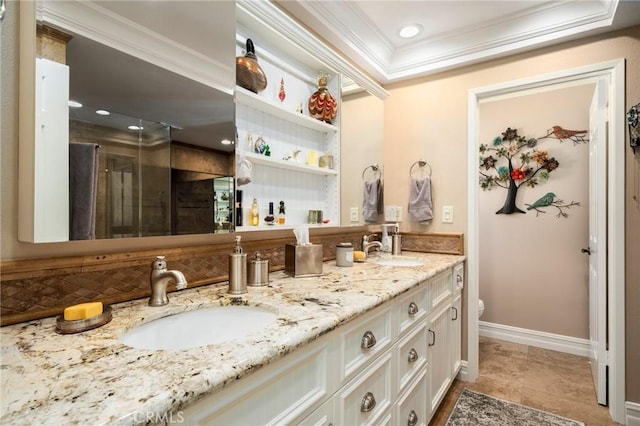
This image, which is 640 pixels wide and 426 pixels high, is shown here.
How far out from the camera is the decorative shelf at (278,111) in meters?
1.45

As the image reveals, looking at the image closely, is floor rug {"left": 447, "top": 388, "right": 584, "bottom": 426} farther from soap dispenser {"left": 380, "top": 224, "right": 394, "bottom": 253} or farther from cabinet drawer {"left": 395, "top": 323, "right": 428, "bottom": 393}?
soap dispenser {"left": 380, "top": 224, "right": 394, "bottom": 253}

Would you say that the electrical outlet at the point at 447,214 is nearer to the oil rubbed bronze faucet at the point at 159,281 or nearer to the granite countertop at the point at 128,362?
the granite countertop at the point at 128,362

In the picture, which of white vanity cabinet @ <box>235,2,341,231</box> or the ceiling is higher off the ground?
the ceiling

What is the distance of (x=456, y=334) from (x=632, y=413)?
3.18ft

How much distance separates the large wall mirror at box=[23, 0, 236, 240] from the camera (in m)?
0.88

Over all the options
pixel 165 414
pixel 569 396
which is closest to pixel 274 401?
pixel 165 414

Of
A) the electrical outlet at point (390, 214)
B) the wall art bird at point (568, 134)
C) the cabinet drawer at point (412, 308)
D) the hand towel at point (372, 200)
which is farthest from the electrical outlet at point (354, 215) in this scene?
the wall art bird at point (568, 134)

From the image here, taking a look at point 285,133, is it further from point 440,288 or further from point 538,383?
point 538,383

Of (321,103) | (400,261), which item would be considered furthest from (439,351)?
(321,103)

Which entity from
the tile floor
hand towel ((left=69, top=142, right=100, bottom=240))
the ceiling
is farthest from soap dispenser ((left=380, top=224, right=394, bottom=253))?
hand towel ((left=69, top=142, right=100, bottom=240))

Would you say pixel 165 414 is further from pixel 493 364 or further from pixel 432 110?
pixel 493 364

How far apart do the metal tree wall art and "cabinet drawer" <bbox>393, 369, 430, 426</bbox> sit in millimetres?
2138

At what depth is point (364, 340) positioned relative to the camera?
1065mm

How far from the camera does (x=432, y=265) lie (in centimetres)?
185
